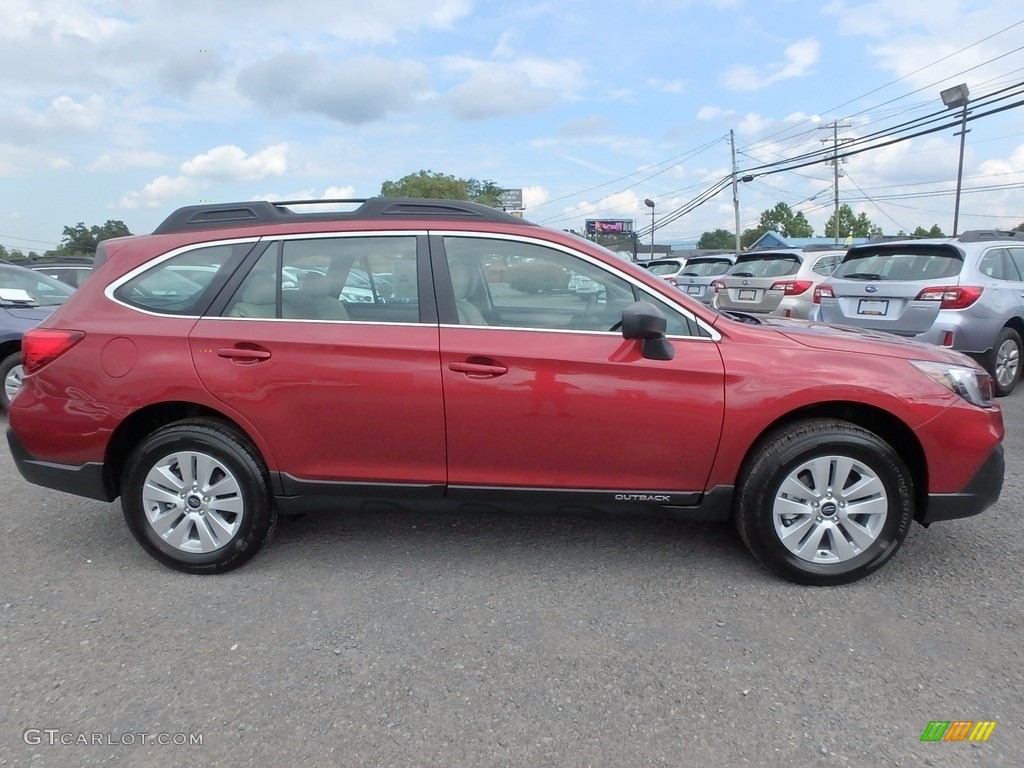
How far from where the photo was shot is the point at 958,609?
302cm

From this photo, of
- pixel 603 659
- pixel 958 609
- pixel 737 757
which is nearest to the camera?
pixel 737 757

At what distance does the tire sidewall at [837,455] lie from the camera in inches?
121

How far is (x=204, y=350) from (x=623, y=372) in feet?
6.33

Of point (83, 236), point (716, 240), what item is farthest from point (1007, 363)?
point (716, 240)

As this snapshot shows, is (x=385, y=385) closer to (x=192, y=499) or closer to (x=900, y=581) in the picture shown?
(x=192, y=499)

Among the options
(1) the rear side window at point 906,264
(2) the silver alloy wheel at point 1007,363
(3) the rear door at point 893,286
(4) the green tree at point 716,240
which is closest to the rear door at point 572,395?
(3) the rear door at point 893,286

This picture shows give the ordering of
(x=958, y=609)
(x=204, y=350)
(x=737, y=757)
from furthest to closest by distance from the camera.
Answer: (x=204, y=350), (x=958, y=609), (x=737, y=757)

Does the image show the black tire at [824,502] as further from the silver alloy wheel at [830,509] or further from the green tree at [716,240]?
the green tree at [716,240]

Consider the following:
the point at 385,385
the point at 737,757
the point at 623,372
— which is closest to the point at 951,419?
the point at 623,372

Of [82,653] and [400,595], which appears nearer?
[82,653]

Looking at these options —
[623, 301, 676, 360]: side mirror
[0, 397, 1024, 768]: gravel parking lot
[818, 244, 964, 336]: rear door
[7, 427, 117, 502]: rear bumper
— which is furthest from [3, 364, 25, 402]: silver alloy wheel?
[818, 244, 964, 336]: rear door

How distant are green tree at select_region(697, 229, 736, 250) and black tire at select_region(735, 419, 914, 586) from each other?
102 m

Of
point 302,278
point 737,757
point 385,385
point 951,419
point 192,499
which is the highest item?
point 302,278
